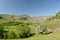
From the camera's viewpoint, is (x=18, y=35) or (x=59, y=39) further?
(x=18, y=35)

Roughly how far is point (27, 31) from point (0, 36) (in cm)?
934

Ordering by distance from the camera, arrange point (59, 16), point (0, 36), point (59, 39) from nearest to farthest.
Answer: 1. point (59, 39)
2. point (0, 36)
3. point (59, 16)

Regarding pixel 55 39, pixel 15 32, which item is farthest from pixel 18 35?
pixel 55 39

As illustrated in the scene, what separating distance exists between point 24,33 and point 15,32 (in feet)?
11.4

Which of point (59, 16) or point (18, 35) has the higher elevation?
point (59, 16)

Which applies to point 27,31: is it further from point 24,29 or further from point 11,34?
point 11,34

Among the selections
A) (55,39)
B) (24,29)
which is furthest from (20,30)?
(55,39)

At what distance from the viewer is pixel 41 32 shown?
41094mm

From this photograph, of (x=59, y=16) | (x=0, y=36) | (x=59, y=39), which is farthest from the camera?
(x=59, y=16)

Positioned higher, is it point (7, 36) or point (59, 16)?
point (59, 16)

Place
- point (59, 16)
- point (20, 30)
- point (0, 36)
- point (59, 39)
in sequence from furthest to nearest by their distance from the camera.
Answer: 1. point (59, 16)
2. point (20, 30)
3. point (0, 36)
4. point (59, 39)

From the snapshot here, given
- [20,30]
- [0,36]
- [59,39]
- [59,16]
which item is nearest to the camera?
[59,39]

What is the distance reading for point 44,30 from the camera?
4112 cm

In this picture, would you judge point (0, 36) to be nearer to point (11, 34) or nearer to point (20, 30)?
point (11, 34)
